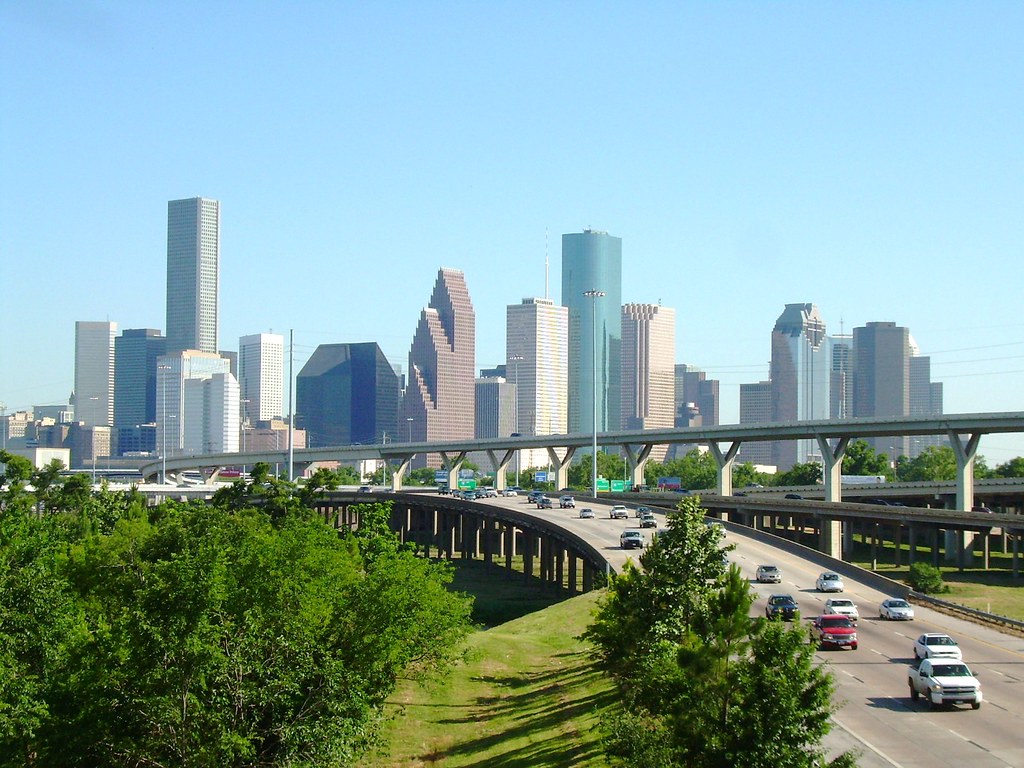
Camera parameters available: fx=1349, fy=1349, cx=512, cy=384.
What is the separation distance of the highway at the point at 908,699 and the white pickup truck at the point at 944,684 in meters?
0.34

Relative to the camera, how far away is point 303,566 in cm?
4731

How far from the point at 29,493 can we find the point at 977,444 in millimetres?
95100

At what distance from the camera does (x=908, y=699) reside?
43.2 metres

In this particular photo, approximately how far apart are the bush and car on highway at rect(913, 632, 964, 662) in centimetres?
5117

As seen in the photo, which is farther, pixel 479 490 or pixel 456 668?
pixel 479 490

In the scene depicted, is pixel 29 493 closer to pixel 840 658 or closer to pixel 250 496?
pixel 250 496

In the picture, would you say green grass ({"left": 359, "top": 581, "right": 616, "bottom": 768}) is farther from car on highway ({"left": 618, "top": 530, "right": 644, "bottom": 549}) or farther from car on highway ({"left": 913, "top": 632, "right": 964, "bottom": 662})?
car on highway ({"left": 618, "top": 530, "right": 644, "bottom": 549})

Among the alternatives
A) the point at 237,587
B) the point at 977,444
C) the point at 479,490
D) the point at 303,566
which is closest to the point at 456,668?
the point at 303,566

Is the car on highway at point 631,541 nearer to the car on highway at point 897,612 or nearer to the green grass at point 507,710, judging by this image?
the green grass at point 507,710

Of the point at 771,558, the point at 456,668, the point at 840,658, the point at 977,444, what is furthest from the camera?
the point at 977,444

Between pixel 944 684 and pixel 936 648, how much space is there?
625 centimetres

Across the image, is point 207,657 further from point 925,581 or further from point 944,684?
point 925,581

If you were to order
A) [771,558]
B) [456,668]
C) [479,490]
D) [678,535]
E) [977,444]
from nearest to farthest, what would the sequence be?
[678,535], [456,668], [771,558], [977,444], [479,490]

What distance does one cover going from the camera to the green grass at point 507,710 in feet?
145
